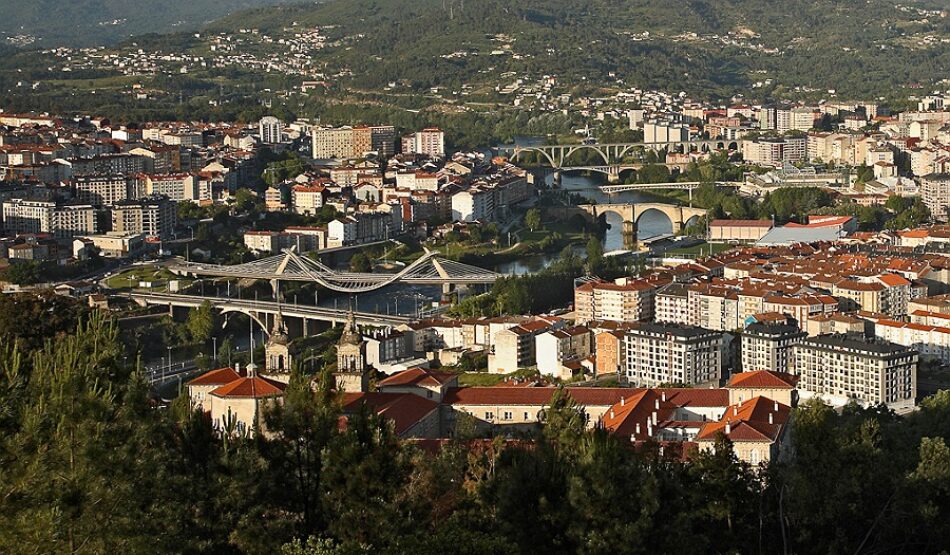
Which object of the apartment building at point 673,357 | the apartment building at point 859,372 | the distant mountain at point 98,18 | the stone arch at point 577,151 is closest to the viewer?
the apartment building at point 859,372

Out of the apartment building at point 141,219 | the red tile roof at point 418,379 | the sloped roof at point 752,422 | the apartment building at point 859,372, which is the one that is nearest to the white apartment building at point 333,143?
the apartment building at point 141,219

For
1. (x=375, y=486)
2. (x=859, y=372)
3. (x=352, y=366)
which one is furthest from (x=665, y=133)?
(x=375, y=486)

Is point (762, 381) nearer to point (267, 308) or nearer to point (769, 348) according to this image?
point (769, 348)

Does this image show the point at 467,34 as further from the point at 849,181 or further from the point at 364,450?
the point at 364,450

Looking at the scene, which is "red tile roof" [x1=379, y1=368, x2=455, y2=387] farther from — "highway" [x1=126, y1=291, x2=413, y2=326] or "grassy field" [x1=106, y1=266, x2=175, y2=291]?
"grassy field" [x1=106, y1=266, x2=175, y2=291]

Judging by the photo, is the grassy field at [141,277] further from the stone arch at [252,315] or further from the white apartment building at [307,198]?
the white apartment building at [307,198]

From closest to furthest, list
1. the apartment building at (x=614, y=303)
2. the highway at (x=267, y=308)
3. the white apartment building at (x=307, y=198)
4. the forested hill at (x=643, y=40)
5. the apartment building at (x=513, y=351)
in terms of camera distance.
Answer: the apartment building at (x=513, y=351) < the apartment building at (x=614, y=303) < the highway at (x=267, y=308) < the white apartment building at (x=307, y=198) < the forested hill at (x=643, y=40)

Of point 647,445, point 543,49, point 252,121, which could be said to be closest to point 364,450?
point 647,445
